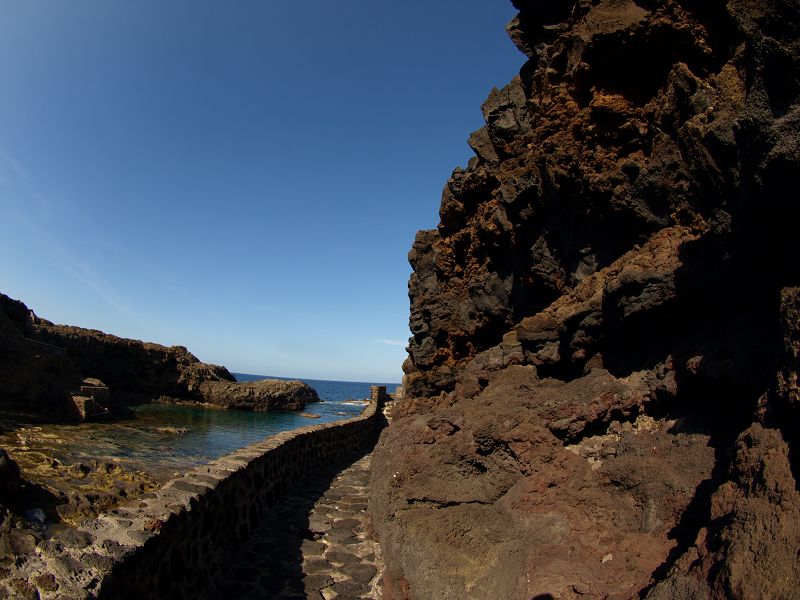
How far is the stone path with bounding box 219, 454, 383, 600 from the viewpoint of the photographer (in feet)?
19.0

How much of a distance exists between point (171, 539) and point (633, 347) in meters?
5.03

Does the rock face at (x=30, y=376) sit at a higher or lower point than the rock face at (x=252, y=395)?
higher

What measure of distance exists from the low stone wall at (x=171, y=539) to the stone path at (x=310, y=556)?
0.93 feet

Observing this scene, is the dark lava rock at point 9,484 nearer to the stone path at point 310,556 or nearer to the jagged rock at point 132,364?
the stone path at point 310,556

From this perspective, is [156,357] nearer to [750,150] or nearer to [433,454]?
[433,454]

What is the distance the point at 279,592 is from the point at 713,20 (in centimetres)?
808

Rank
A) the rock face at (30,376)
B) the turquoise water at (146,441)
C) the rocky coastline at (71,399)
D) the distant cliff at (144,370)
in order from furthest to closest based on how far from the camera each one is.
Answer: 1. the distant cliff at (144,370)
2. the rock face at (30,376)
3. the turquoise water at (146,441)
4. the rocky coastline at (71,399)

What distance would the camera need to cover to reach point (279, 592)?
18.7ft

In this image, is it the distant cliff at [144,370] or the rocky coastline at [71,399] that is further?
the distant cliff at [144,370]

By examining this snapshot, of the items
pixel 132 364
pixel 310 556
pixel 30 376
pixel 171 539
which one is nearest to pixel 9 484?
pixel 171 539

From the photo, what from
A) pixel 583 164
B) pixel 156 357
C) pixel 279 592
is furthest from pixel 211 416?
pixel 583 164

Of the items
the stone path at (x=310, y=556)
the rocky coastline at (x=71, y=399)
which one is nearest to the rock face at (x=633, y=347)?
the stone path at (x=310, y=556)

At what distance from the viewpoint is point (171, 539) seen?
4688mm

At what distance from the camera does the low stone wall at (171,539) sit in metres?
3.54
